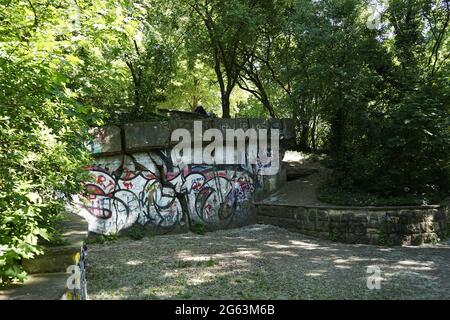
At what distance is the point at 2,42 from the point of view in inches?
149

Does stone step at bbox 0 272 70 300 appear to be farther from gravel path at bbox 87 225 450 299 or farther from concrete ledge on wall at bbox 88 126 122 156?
concrete ledge on wall at bbox 88 126 122 156

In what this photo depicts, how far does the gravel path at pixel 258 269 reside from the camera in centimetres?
559

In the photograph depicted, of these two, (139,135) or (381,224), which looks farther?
(139,135)

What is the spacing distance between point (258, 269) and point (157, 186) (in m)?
4.27

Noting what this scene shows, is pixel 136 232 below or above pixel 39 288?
below

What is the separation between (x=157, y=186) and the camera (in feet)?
33.3

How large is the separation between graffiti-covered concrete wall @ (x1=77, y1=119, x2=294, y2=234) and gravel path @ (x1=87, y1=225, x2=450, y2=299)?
0.73m

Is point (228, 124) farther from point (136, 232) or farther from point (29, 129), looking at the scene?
point (29, 129)

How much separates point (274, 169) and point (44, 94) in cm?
894

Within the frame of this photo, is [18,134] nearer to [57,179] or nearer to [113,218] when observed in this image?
[57,179]

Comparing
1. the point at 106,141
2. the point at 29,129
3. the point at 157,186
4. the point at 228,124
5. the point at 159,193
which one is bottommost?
the point at 159,193

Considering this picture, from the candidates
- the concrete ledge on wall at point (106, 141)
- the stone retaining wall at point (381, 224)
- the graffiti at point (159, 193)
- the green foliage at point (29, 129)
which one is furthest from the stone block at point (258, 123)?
the green foliage at point (29, 129)

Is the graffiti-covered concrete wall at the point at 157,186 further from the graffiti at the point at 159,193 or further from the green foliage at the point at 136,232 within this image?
the green foliage at the point at 136,232

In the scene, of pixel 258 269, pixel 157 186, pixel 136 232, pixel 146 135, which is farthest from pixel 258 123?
pixel 258 269
